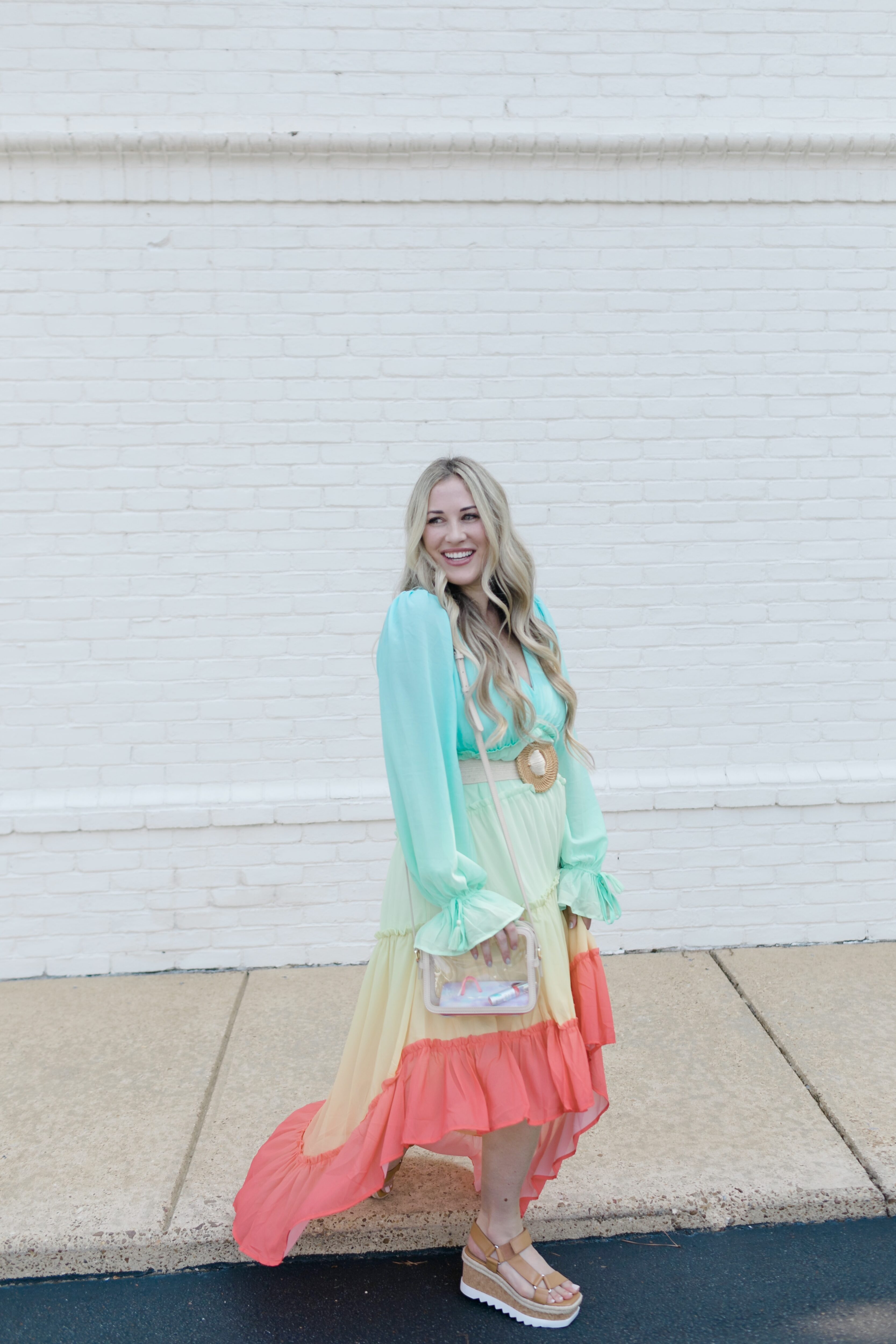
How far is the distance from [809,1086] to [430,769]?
1.93m

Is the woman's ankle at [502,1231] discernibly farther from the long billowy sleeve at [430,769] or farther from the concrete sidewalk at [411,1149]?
the long billowy sleeve at [430,769]

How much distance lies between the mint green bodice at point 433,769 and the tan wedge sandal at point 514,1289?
828mm

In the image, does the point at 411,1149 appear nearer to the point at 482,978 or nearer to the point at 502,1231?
the point at 502,1231

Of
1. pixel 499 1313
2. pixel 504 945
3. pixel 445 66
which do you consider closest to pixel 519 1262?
pixel 499 1313

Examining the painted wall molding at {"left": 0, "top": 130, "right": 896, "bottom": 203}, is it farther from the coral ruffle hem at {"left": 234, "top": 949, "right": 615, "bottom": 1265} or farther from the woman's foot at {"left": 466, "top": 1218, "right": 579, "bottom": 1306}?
the woman's foot at {"left": 466, "top": 1218, "right": 579, "bottom": 1306}

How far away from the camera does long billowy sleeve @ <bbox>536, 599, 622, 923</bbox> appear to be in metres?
2.43

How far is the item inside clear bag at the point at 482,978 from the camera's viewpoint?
7.06 ft

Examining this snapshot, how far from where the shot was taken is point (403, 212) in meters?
4.02

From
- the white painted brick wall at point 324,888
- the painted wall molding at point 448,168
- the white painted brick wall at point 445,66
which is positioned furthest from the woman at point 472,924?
the white painted brick wall at point 445,66

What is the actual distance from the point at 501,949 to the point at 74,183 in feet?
11.3

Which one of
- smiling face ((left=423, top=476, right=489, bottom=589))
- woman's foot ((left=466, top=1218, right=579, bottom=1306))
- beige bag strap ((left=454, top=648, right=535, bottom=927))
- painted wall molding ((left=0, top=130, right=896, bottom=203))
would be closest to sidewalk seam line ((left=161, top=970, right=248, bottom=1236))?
woman's foot ((left=466, top=1218, right=579, bottom=1306))

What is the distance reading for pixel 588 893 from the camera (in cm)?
244

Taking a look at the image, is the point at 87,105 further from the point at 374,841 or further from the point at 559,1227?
the point at 559,1227

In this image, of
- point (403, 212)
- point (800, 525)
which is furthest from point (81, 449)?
point (800, 525)
